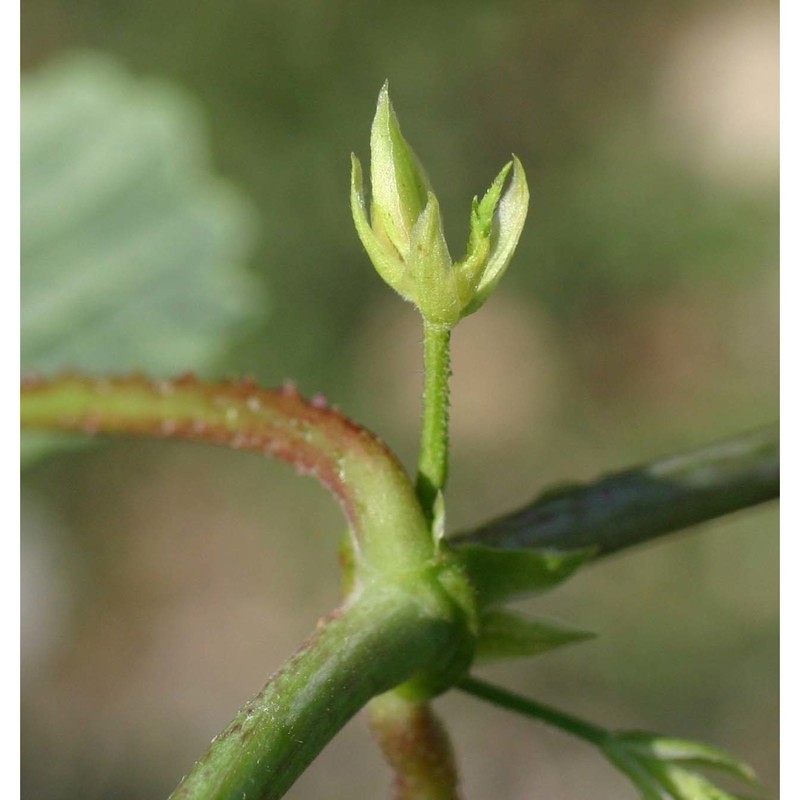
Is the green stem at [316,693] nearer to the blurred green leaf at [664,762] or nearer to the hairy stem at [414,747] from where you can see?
the hairy stem at [414,747]

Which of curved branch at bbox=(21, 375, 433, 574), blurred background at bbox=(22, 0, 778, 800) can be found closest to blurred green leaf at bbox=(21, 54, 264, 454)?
curved branch at bbox=(21, 375, 433, 574)

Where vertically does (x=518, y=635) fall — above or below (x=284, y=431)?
below

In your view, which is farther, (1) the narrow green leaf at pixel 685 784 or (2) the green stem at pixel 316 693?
(1) the narrow green leaf at pixel 685 784

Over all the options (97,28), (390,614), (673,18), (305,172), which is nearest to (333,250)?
(305,172)

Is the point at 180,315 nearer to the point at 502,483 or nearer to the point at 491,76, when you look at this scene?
the point at 502,483

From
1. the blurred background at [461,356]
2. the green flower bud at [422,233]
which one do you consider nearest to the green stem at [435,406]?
the green flower bud at [422,233]

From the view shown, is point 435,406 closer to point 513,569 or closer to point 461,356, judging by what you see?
point 513,569

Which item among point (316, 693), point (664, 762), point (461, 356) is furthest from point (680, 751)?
point (461, 356)
